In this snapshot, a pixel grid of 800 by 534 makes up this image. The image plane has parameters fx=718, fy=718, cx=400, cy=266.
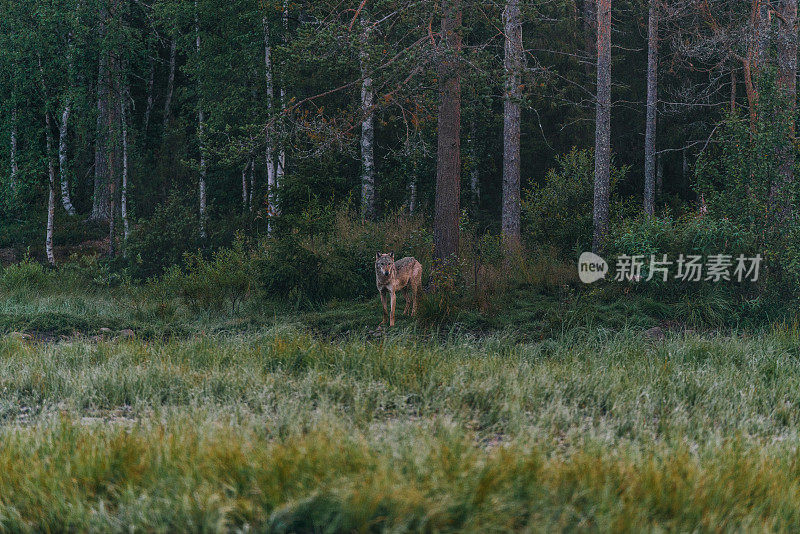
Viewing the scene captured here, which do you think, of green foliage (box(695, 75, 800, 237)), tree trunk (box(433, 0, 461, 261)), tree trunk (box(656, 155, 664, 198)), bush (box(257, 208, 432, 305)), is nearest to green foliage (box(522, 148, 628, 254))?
bush (box(257, 208, 432, 305))

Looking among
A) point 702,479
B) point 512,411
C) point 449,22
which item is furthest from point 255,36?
point 702,479

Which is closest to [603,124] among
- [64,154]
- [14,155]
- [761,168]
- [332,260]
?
[761,168]

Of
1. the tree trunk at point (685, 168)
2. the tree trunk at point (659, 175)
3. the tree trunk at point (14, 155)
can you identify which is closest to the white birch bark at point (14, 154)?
the tree trunk at point (14, 155)

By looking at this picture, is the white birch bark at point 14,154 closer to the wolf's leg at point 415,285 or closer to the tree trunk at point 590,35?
the wolf's leg at point 415,285

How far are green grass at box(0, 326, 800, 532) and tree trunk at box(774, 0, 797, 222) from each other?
4.42 meters

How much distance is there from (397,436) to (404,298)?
8.65 m

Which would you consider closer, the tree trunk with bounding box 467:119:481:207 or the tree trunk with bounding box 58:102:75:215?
the tree trunk with bounding box 58:102:75:215

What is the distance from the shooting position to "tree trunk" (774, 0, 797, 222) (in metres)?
12.0

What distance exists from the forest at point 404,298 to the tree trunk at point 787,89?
52 mm

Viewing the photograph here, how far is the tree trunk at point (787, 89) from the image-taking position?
39.5 ft

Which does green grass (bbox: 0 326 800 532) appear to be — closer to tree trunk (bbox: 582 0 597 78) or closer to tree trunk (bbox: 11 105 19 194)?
tree trunk (bbox: 11 105 19 194)

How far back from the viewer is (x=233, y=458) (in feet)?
13.4

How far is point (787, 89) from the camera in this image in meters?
12.7

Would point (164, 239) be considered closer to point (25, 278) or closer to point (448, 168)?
point (25, 278)
